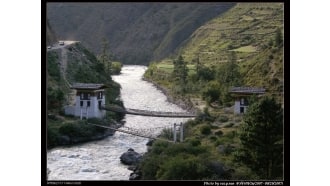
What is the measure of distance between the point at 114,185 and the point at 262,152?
8.94 ft

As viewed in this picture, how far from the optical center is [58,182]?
8344mm

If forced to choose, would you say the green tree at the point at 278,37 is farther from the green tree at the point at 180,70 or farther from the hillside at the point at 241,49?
the green tree at the point at 180,70

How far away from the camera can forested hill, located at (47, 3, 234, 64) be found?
9.34 meters

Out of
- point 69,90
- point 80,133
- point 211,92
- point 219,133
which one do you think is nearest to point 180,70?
point 211,92

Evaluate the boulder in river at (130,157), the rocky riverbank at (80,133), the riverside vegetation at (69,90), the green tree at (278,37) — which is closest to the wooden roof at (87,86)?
the riverside vegetation at (69,90)

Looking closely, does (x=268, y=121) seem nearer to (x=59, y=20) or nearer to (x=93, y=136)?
(x=93, y=136)

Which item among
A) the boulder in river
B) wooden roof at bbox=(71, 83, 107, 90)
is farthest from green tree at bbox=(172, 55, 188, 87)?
the boulder in river

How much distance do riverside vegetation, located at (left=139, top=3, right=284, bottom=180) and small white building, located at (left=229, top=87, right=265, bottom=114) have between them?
0.32ft

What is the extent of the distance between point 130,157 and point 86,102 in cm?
134

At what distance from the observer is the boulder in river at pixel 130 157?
33.3 feet

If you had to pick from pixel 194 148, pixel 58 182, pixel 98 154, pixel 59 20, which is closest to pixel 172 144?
pixel 194 148

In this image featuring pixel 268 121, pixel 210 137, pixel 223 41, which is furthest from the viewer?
pixel 223 41

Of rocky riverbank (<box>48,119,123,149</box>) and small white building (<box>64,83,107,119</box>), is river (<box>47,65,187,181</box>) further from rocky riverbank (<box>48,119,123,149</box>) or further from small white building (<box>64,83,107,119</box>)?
small white building (<box>64,83,107,119</box>)

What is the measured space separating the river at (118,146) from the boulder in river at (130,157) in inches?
3.2
